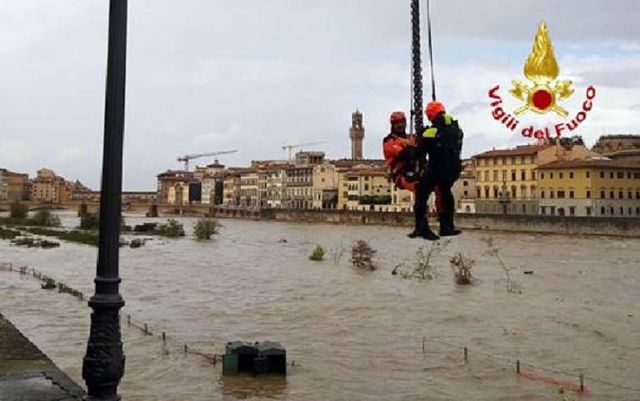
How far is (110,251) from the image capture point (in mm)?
4031

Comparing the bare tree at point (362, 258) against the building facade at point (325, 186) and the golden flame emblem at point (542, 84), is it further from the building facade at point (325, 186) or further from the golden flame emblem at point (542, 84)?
the golden flame emblem at point (542, 84)

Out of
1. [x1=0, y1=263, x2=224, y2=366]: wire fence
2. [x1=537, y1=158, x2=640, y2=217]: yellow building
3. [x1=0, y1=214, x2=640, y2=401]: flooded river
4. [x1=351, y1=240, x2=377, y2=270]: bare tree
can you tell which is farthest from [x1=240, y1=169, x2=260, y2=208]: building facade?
[x1=0, y1=263, x2=224, y2=366]: wire fence

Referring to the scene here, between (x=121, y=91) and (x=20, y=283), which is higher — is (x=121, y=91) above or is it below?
above

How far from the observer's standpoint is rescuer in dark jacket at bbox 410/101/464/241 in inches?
171

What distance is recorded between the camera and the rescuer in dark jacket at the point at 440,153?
4344 millimetres

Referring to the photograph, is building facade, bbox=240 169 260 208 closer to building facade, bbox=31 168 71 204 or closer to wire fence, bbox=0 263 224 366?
building facade, bbox=31 168 71 204

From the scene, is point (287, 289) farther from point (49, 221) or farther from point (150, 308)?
point (49, 221)

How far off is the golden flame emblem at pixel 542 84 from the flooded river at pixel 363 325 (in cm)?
1142

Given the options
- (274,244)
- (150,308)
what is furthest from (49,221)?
(150,308)

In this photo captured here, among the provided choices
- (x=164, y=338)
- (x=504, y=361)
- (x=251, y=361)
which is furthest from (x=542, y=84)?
(x=164, y=338)

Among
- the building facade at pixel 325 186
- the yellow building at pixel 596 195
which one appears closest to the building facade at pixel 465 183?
the yellow building at pixel 596 195

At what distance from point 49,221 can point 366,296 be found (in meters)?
83.5

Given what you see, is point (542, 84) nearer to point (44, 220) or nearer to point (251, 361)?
point (251, 361)

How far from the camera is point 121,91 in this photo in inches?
160
